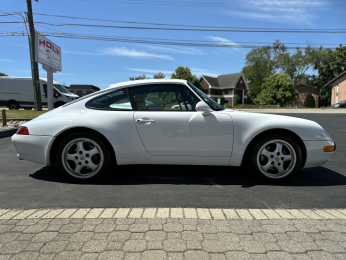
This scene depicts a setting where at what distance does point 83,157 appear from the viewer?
3396mm

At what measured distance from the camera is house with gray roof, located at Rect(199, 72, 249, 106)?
197 ft

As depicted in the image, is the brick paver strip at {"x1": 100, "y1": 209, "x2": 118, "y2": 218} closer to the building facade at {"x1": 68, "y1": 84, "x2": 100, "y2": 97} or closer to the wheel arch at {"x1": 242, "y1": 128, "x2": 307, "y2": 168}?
the wheel arch at {"x1": 242, "y1": 128, "x2": 307, "y2": 168}

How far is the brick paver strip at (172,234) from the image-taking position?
5.98 ft

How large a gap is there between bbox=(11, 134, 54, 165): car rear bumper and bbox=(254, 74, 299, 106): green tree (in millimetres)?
52130

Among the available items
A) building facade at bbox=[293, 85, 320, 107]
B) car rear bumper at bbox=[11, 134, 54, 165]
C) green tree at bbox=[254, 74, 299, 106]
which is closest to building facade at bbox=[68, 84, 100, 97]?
green tree at bbox=[254, 74, 299, 106]

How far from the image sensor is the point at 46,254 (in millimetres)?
1801

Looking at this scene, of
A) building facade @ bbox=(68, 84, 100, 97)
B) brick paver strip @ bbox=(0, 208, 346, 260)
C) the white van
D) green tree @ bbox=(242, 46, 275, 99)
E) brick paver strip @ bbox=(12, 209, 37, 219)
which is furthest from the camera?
building facade @ bbox=(68, 84, 100, 97)

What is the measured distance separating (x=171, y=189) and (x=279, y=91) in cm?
5209

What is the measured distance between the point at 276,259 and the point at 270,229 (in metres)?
0.44

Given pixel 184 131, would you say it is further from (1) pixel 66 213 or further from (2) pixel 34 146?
(2) pixel 34 146

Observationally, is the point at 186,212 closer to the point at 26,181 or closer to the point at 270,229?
the point at 270,229

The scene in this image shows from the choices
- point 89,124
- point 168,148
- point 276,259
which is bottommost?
point 276,259

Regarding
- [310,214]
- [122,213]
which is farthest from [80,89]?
[310,214]

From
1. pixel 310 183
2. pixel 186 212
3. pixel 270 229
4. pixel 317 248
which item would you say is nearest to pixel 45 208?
pixel 186 212
